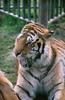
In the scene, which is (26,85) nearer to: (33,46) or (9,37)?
(33,46)

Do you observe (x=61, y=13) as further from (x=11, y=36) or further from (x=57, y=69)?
(x=57, y=69)

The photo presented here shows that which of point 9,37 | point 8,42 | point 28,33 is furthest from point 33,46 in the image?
point 9,37

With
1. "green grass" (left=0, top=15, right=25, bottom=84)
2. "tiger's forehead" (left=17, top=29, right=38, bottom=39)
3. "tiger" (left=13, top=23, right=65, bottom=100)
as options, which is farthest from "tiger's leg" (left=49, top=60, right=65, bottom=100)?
"green grass" (left=0, top=15, right=25, bottom=84)

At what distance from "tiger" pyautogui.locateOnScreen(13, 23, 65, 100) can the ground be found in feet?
4.18

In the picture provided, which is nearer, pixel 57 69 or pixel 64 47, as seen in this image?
pixel 57 69

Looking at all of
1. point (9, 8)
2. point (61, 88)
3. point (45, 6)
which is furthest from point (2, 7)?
point (61, 88)

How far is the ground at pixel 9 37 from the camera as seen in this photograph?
227 inches

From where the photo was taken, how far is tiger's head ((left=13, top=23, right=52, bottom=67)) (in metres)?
3.53

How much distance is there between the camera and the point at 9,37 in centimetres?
721

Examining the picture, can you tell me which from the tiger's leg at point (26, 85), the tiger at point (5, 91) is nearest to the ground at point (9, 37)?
the tiger's leg at point (26, 85)

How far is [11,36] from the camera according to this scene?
7.26 meters

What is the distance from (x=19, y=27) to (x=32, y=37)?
402cm

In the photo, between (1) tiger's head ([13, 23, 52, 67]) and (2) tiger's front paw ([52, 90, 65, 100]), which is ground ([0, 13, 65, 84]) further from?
(1) tiger's head ([13, 23, 52, 67])

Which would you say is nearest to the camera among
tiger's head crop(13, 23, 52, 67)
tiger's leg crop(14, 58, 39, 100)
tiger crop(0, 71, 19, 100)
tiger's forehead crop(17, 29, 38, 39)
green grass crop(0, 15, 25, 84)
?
tiger crop(0, 71, 19, 100)
